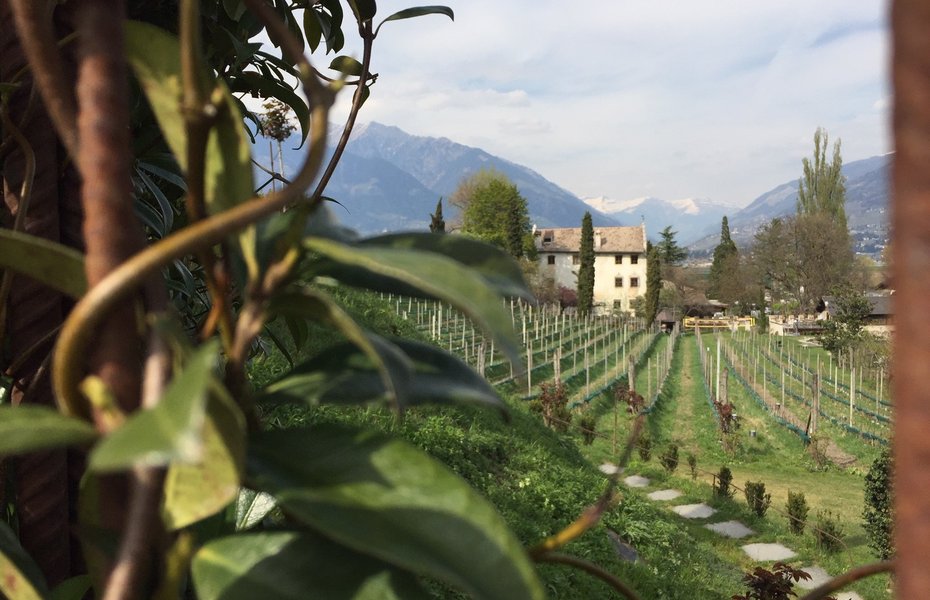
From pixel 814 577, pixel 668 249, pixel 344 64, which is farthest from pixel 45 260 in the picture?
pixel 668 249

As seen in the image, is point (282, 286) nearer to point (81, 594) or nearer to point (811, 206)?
point (81, 594)

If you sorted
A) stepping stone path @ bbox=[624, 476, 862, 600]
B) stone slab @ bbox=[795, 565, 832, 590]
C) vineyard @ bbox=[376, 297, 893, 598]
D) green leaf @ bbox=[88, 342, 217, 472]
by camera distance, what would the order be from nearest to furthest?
green leaf @ bbox=[88, 342, 217, 472], stone slab @ bbox=[795, 565, 832, 590], stepping stone path @ bbox=[624, 476, 862, 600], vineyard @ bbox=[376, 297, 893, 598]

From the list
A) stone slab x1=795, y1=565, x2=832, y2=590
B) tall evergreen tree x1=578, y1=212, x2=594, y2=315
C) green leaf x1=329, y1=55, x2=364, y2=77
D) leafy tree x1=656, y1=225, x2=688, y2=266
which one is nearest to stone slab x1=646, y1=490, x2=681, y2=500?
stone slab x1=795, y1=565, x2=832, y2=590

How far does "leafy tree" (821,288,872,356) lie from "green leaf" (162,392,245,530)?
61.2ft

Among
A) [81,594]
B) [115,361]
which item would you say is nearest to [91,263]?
[115,361]

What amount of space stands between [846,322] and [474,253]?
1986 cm

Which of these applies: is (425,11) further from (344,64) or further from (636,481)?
(636,481)

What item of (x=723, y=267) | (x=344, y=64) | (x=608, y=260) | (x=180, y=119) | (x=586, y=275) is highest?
(x=608, y=260)

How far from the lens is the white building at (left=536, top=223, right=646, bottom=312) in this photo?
33781mm

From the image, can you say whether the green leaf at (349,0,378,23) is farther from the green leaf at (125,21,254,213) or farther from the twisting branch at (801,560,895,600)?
the twisting branch at (801,560,895,600)

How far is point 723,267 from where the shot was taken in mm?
Answer: 33438

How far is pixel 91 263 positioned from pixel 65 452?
1.01 feet

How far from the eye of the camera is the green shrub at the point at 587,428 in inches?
405

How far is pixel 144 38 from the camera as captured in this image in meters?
0.28
